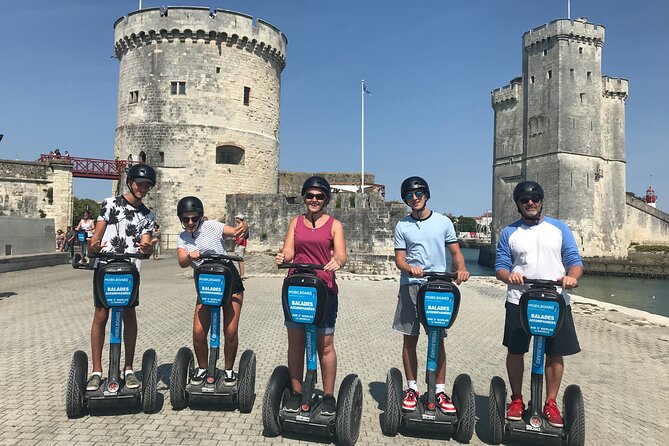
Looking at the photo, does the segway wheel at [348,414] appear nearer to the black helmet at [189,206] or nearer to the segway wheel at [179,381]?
the segway wheel at [179,381]

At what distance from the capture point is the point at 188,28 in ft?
89.5

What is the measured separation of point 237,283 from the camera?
4.30 meters

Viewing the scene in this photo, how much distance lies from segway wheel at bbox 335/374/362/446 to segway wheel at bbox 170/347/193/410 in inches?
59.3

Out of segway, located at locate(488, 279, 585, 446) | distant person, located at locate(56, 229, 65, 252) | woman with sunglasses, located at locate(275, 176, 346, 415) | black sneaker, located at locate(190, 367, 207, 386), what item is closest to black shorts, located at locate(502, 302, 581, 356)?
segway, located at locate(488, 279, 585, 446)

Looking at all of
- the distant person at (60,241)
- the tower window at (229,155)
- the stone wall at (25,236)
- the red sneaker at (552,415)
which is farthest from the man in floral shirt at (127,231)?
the tower window at (229,155)

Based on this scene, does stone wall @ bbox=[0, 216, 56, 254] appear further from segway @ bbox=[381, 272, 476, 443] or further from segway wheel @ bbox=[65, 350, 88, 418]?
segway @ bbox=[381, 272, 476, 443]

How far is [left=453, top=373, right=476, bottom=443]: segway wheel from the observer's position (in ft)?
11.7

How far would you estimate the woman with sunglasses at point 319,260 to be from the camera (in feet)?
12.0

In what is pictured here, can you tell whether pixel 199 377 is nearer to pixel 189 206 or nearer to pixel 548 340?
pixel 189 206

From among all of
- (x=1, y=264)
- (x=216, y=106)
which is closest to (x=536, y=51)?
(x=216, y=106)

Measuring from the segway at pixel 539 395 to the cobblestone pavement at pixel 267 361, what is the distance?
39cm

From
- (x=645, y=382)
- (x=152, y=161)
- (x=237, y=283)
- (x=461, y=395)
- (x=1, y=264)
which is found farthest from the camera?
(x=152, y=161)

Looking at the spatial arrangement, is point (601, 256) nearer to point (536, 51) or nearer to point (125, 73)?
point (536, 51)

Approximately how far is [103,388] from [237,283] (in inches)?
55.9
